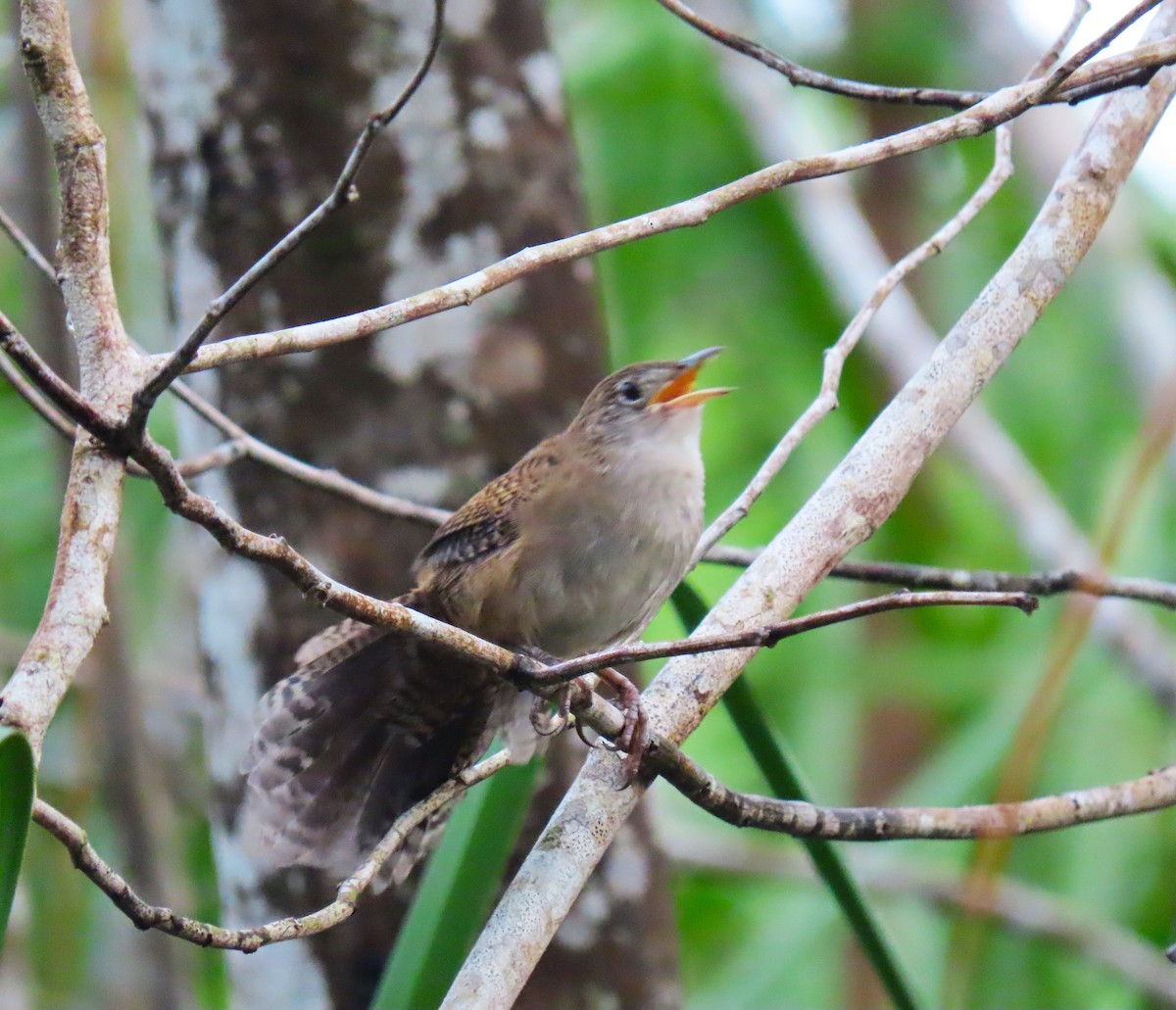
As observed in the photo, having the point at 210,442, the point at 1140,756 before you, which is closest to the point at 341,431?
the point at 210,442

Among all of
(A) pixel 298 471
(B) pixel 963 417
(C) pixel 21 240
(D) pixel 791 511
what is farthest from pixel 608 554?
(D) pixel 791 511

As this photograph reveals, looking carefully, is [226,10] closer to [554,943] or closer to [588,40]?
[554,943]

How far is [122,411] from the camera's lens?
1515 mm

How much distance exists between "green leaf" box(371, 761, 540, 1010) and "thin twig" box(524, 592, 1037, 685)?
2.13ft

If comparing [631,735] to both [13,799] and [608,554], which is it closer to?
[608,554]

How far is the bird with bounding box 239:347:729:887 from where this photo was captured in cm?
259

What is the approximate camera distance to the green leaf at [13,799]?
4.17 ft

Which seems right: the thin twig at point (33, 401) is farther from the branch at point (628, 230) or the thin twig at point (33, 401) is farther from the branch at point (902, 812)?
the branch at point (902, 812)

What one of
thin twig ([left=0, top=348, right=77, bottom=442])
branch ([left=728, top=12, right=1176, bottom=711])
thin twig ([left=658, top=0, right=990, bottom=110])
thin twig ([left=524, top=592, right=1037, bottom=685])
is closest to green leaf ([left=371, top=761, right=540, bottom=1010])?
thin twig ([left=524, top=592, right=1037, bottom=685])

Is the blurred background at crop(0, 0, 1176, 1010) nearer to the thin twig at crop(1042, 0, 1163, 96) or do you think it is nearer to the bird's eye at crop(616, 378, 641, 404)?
the bird's eye at crop(616, 378, 641, 404)

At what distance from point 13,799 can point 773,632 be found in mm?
812

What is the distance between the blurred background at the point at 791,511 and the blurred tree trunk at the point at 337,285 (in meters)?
0.12

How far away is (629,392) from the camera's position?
2971 mm

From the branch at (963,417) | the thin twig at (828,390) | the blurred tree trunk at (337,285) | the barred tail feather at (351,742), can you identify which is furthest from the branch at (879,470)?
the branch at (963,417)
